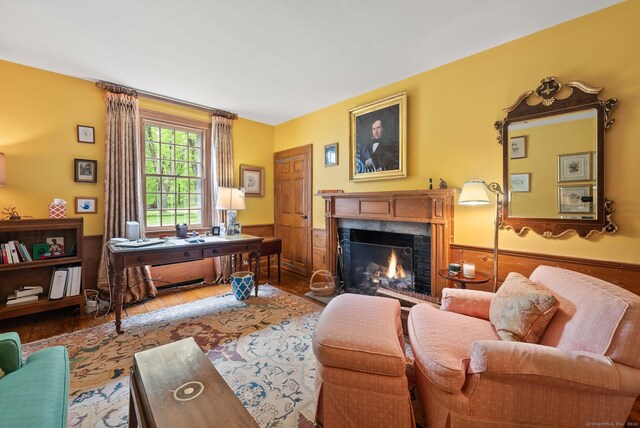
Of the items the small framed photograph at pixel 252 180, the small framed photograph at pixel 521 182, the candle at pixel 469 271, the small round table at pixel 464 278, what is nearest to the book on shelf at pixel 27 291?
the small framed photograph at pixel 252 180

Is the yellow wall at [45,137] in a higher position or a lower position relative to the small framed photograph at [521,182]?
higher

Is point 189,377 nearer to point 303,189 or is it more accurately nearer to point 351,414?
point 351,414

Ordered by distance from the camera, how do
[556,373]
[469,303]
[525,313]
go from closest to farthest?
[556,373]
[525,313]
[469,303]

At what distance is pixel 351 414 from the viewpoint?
4.53 ft

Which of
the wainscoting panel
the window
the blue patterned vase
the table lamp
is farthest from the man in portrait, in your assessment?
the window

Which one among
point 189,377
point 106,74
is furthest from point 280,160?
point 189,377

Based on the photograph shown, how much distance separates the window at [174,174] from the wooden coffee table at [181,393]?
294 cm

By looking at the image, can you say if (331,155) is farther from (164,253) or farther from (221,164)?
(164,253)

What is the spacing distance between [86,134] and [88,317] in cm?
216

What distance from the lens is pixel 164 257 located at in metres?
2.71

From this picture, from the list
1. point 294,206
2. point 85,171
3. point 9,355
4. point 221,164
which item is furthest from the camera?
point 294,206

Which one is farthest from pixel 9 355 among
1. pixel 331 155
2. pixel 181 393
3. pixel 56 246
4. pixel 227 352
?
pixel 331 155

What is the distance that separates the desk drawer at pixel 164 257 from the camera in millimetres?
2534

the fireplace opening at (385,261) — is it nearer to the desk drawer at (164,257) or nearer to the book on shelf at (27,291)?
the desk drawer at (164,257)
